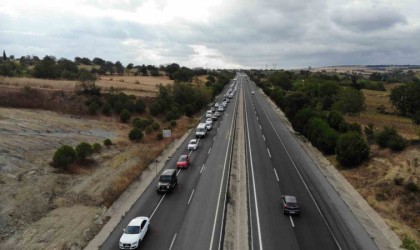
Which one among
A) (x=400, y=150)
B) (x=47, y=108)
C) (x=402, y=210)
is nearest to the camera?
(x=402, y=210)

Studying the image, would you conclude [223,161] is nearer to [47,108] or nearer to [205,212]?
[205,212]

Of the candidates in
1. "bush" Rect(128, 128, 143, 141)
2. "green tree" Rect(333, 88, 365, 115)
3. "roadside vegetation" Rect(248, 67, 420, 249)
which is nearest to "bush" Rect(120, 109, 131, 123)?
"bush" Rect(128, 128, 143, 141)

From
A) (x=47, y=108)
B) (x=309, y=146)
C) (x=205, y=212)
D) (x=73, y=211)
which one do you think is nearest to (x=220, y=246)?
(x=205, y=212)

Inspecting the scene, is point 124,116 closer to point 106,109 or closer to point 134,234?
point 106,109

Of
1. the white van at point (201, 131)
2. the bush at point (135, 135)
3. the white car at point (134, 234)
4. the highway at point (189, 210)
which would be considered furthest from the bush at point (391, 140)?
the bush at point (135, 135)

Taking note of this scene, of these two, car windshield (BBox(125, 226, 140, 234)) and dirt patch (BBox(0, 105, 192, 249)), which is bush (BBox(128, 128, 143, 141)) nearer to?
dirt patch (BBox(0, 105, 192, 249))
